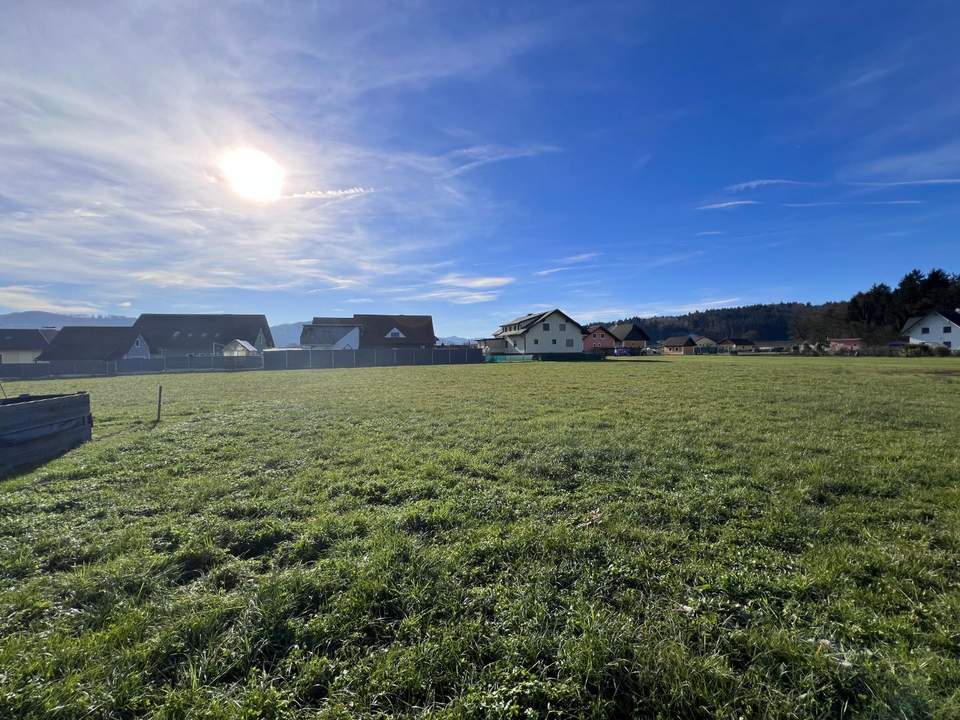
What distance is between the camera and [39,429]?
6699mm

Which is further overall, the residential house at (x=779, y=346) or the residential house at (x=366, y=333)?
the residential house at (x=779, y=346)

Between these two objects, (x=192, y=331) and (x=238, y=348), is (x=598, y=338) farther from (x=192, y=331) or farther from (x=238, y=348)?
(x=192, y=331)

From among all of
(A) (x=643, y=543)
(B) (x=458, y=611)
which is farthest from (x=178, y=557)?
(A) (x=643, y=543)

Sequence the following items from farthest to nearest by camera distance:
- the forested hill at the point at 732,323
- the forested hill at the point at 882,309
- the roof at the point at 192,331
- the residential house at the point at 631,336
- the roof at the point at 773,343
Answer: the forested hill at the point at 732,323
the roof at the point at 773,343
the residential house at the point at 631,336
the forested hill at the point at 882,309
the roof at the point at 192,331

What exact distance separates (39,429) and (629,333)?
89.7m

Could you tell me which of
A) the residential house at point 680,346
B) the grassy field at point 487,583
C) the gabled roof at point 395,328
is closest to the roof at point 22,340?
the gabled roof at point 395,328

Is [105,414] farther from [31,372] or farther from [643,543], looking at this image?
[31,372]

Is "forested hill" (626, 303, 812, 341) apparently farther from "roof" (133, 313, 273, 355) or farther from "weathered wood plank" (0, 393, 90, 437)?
"weathered wood plank" (0, 393, 90, 437)

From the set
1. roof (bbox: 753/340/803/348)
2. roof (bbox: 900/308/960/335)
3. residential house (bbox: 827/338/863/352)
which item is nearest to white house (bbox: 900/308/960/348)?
roof (bbox: 900/308/960/335)

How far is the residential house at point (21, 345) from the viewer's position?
4606 centimetres

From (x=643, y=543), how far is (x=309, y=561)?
9.58 ft

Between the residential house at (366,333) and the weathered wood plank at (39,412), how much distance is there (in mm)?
43411

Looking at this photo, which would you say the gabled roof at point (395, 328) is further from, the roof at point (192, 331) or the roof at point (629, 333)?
the roof at point (629, 333)

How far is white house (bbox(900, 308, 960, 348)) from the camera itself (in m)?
54.1
